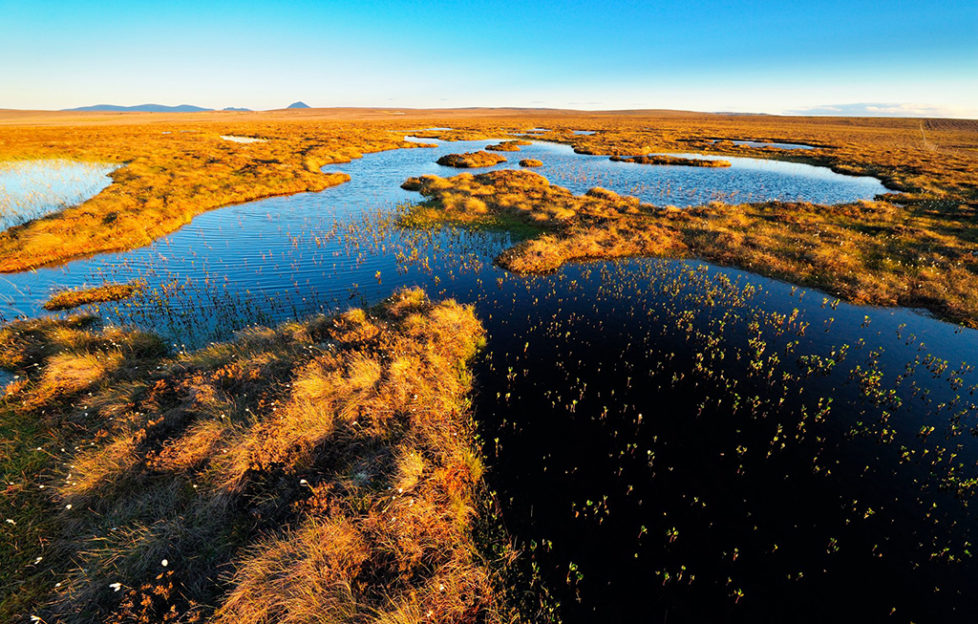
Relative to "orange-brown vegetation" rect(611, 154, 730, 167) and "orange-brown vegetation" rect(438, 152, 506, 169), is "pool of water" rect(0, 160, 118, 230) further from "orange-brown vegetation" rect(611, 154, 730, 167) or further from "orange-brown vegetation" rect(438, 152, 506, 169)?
"orange-brown vegetation" rect(611, 154, 730, 167)

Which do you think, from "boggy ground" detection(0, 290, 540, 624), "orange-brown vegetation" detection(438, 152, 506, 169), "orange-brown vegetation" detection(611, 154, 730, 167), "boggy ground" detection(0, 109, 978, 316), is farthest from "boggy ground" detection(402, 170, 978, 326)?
"orange-brown vegetation" detection(611, 154, 730, 167)

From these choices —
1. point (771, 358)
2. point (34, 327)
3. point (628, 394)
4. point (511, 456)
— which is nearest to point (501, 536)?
point (511, 456)

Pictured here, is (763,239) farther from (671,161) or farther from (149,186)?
(149,186)

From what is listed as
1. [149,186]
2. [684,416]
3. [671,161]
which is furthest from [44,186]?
[671,161]

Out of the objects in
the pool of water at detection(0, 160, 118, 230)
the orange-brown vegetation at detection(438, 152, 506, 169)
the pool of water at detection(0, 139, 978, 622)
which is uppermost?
the orange-brown vegetation at detection(438, 152, 506, 169)

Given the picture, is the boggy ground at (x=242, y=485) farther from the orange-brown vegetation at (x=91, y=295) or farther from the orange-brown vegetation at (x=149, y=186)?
the orange-brown vegetation at (x=149, y=186)

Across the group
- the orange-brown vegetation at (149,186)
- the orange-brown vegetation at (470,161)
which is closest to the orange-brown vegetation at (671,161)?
the orange-brown vegetation at (470,161)
